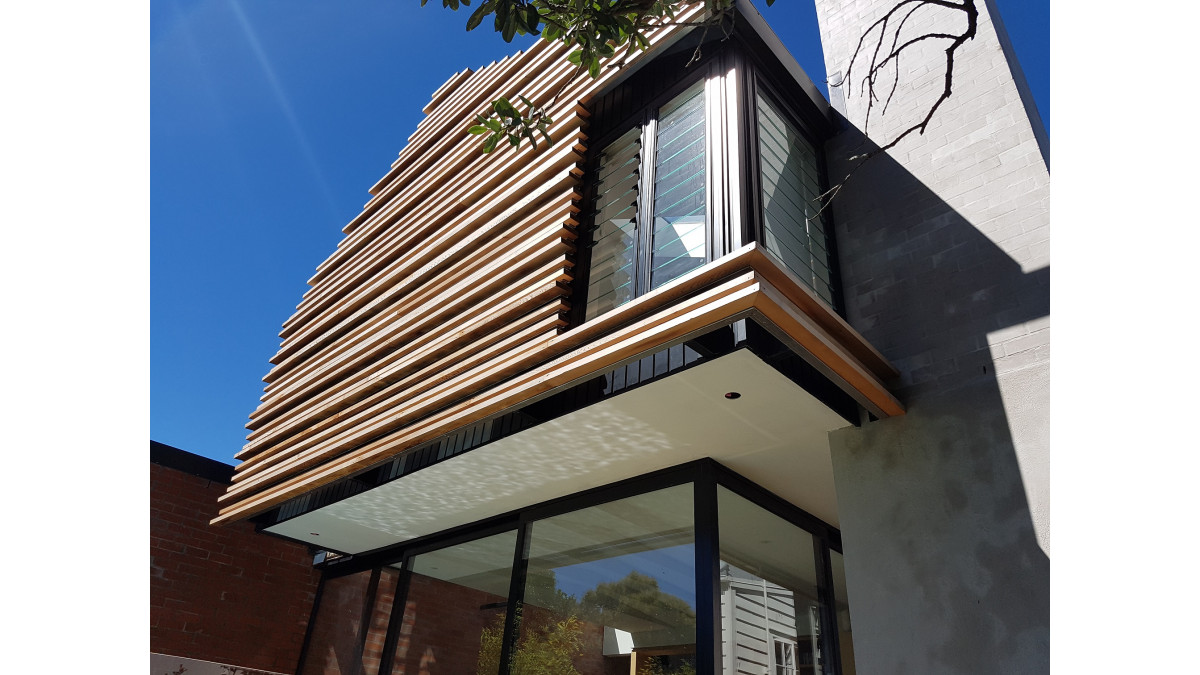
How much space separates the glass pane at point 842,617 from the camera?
432 cm

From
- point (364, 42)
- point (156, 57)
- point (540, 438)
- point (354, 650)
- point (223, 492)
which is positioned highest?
point (364, 42)

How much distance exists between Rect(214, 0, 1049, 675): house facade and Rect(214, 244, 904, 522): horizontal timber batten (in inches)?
0.7

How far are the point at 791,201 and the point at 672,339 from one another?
158cm

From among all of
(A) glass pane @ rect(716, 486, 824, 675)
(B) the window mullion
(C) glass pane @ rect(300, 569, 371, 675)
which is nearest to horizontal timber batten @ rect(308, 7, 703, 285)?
(B) the window mullion

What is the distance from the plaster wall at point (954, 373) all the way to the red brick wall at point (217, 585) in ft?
18.9

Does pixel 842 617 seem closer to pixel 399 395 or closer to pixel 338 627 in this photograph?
pixel 399 395

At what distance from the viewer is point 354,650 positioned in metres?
6.24

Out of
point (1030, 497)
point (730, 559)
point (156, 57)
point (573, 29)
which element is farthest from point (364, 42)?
point (1030, 497)

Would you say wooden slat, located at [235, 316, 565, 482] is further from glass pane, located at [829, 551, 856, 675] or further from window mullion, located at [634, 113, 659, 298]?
glass pane, located at [829, 551, 856, 675]

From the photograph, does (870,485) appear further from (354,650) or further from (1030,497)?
(354,650)

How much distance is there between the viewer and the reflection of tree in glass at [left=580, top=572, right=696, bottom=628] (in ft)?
12.3

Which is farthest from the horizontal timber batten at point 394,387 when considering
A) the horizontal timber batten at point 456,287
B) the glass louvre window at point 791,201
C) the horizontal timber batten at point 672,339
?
the glass louvre window at point 791,201
